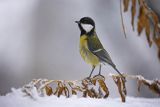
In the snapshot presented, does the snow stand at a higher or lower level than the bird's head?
lower

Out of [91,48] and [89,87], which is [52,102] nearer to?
[89,87]

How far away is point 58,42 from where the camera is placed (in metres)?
1.51

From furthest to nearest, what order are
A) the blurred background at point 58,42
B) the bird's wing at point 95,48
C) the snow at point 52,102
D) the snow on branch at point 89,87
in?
the blurred background at point 58,42 < the bird's wing at point 95,48 < the snow on branch at point 89,87 < the snow at point 52,102

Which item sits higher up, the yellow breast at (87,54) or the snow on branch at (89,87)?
the yellow breast at (87,54)

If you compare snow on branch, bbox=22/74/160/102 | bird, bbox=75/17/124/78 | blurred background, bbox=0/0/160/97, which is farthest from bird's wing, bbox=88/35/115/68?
blurred background, bbox=0/0/160/97

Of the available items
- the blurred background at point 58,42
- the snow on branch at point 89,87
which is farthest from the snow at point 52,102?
the blurred background at point 58,42

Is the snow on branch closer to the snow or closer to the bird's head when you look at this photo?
the snow

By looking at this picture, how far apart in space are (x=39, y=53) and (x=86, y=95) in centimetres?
71

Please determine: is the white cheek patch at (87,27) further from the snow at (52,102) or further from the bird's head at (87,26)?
the snow at (52,102)

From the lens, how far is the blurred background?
1413 mm

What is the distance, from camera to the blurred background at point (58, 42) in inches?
55.6

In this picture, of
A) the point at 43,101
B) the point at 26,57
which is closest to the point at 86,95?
the point at 43,101

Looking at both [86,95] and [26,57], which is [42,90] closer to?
[86,95]

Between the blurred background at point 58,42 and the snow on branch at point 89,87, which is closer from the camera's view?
the snow on branch at point 89,87
